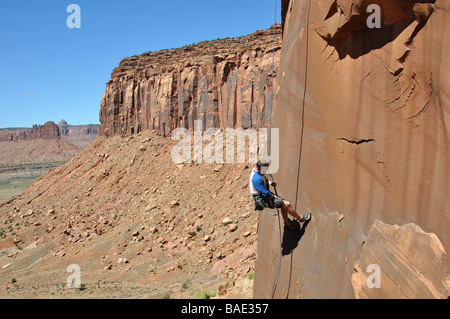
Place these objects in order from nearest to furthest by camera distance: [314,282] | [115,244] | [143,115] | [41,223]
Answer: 1. [314,282]
2. [115,244]
3. [41,223]
4. [143,115]

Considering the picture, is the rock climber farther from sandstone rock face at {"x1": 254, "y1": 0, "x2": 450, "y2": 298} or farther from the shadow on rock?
sandstone rock face at {"x1": 254, "y1": 0, "x2": 450, "y2": 298}

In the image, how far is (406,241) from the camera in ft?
12.0

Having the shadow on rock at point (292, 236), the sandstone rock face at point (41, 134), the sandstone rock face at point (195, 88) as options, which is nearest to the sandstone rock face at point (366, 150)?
the shadow on rock at point (292, 236)

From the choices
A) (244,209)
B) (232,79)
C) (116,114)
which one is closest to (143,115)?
(116,114)

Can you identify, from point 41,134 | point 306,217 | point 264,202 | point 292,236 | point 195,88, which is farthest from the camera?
point 41,134

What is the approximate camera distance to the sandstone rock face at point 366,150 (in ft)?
11.4

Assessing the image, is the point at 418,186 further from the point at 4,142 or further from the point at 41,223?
the point at 4,142

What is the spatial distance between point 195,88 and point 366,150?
80.3 ft

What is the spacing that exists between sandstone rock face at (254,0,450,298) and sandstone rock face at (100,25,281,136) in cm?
1660

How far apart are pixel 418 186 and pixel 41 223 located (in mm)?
30287

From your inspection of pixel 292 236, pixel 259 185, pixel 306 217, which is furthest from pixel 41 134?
pixel 306 217

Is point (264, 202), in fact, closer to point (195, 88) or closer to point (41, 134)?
point (195, 88)

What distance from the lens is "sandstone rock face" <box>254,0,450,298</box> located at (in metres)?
3.47

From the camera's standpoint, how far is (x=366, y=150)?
438 centimetres
